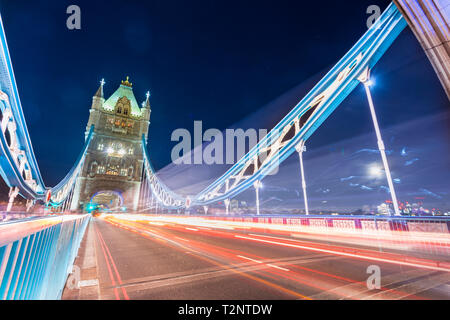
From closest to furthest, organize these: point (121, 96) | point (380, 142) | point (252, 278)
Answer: point (252, 278)
point (380, 142)
point (121, 96)

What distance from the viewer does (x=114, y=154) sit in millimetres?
55844

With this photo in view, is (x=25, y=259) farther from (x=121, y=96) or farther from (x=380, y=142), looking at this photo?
(x=121, y=96)

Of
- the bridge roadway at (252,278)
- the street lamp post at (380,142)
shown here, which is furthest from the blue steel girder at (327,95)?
the bridge roadway at (252,278)

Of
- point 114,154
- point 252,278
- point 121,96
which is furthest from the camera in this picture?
point 121,96

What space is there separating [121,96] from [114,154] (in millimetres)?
20945

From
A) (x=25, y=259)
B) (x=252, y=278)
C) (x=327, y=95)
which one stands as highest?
(x=327, y=95)

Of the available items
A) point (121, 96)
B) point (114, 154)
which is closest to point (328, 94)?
point (114, 154)

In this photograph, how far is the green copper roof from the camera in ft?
201

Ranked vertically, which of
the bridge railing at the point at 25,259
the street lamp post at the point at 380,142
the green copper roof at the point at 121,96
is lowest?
the bridge railing at the point at 25,259

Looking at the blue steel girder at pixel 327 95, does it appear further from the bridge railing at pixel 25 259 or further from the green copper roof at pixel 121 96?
the green copper roof at pixel 121 96

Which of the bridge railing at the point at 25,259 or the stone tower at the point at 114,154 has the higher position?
the stone tower at the point at 114,154

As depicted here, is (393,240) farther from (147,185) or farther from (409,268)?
(147,185)

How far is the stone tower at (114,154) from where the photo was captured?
2035 inches
